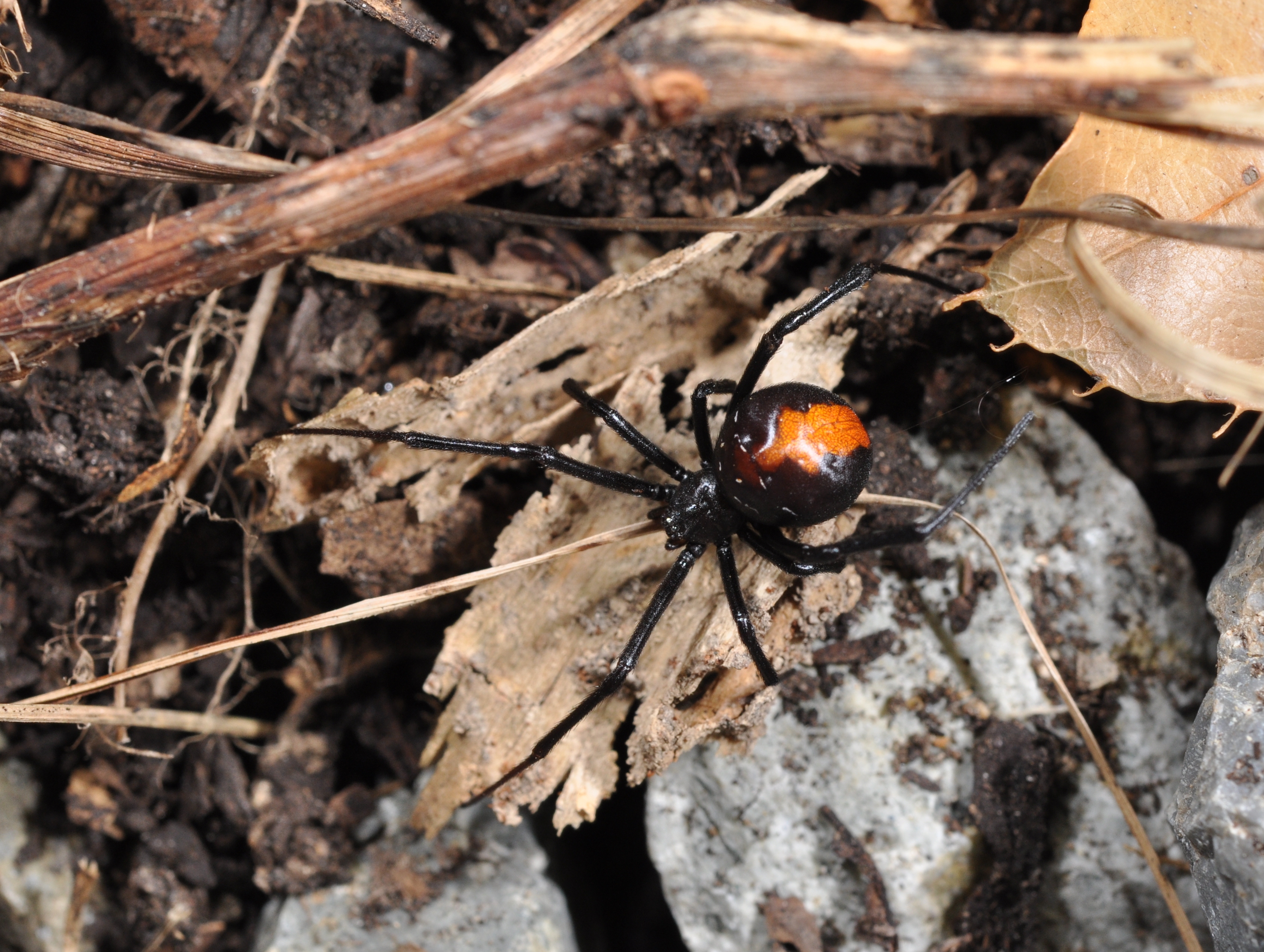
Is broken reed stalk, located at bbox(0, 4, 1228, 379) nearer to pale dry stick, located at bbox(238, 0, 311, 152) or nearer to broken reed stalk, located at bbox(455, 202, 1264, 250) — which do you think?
broken reed stalk, located at bbox(455, 202, 1264, 250)

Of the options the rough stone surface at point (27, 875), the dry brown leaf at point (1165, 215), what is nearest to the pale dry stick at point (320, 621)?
the rough stone surface at point (27, 875)

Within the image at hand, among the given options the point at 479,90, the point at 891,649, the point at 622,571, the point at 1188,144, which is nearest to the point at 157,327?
the point at 479,90

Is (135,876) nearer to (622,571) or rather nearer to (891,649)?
(622,571)

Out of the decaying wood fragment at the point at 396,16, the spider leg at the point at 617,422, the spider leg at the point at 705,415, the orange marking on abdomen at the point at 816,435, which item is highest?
the decaying wood fragment at the point at 396,16

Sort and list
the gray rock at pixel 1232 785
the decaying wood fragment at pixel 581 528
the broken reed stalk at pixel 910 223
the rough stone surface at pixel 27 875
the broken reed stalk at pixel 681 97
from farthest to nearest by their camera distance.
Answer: the rough stone surface at pixel 27 875 → the decaying wood fragment at pixel 581 528 → the gray rock at pixel 1232 785 → the broken reed stalk at pixel 910 223 → the broken reed stalk at pixel 681 97

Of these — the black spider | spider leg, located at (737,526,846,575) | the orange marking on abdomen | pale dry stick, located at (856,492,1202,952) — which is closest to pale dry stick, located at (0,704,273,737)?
the black spider

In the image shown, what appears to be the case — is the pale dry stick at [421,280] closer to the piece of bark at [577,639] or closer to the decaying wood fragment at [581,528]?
the decaying wood fragment at [581,528]

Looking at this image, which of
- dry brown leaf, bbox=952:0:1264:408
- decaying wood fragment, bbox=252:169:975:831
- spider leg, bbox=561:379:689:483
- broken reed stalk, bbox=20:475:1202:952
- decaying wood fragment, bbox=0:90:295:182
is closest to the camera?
dry brown leaf, bbox=952:0:1264:408
